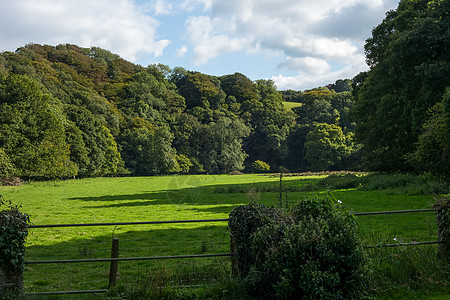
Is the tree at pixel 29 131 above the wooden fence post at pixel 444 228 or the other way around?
above

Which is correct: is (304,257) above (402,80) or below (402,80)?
below

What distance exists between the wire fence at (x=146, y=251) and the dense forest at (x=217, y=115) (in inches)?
382

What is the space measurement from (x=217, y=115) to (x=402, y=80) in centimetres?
8328

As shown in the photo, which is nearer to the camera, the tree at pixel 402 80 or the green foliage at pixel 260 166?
the tree at pixel 402 80

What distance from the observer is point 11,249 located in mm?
6020

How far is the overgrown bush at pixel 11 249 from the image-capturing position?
5980 millimetres

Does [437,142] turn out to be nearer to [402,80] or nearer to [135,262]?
[402,80]

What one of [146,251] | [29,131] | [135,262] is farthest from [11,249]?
[29,131]

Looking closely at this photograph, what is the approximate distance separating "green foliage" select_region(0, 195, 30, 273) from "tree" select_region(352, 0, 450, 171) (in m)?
23.1

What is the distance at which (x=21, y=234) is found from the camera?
20.2ft

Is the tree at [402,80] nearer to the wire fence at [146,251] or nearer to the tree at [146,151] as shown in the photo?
the wire fence at [146,251]

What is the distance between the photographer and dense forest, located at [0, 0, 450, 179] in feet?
80.4

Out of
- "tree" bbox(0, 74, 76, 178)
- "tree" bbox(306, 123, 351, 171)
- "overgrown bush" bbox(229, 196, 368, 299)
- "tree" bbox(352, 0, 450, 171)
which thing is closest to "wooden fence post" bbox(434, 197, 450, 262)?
"overgrown bush" bbox(229, 196, 368, 299)

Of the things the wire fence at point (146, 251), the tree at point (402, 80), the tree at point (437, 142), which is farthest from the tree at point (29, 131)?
the tree at point (437, 142)
